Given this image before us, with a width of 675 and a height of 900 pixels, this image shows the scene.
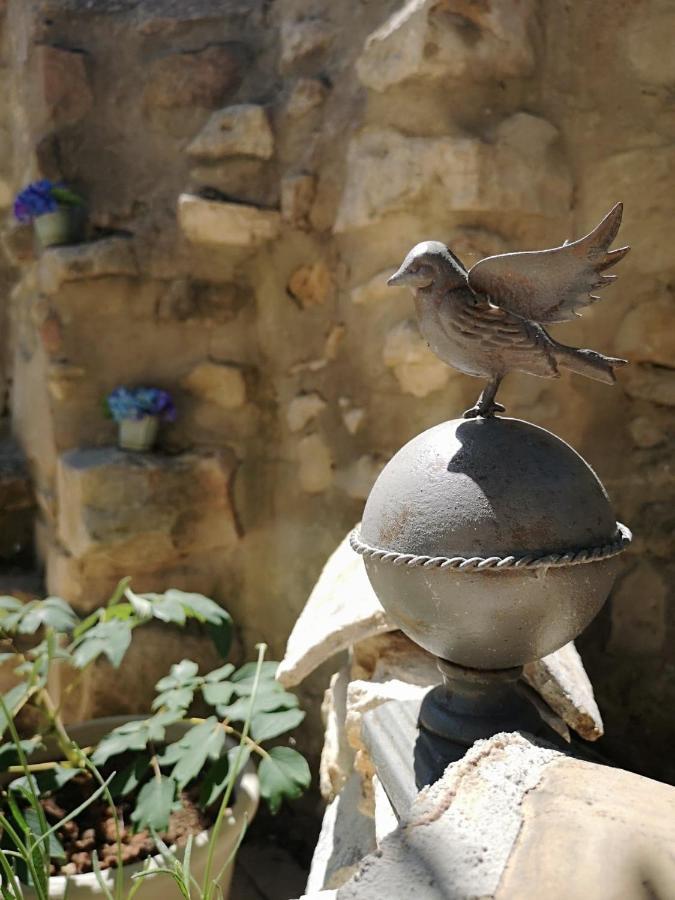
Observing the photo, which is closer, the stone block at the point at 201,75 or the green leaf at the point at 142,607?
the green leaf at the point at 142,607

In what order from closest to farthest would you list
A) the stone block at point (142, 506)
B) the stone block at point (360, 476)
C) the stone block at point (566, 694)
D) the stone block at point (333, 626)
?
the stone block at point (566, 694)
the stone block at point (333, 626)
the stone block at point (360, 476)
the stone block at point (142, 506)

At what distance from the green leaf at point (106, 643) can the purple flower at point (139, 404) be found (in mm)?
838

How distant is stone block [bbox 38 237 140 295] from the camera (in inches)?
84.5

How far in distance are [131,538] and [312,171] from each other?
46.4 inches

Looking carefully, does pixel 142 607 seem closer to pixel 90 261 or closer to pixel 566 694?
pixel 566 694

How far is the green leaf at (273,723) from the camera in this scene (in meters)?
1.29

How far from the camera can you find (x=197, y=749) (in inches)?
50.5

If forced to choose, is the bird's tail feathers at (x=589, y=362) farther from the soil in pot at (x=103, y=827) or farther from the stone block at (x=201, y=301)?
the stone block at (x=201, y=301)


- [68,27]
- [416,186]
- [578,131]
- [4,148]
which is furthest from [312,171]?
[4,148]

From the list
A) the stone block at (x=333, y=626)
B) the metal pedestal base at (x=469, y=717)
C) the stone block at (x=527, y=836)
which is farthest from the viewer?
the stone block at (x=333, y=626)

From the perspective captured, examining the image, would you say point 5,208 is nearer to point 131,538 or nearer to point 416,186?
point 131,538

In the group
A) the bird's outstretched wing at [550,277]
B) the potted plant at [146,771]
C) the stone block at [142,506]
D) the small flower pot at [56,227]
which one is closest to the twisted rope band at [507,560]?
the bird's outstretched wing at [550,277]

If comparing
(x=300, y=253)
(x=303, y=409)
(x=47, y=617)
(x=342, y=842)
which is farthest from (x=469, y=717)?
(x=300, y=253)

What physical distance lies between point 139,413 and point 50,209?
693 mm
